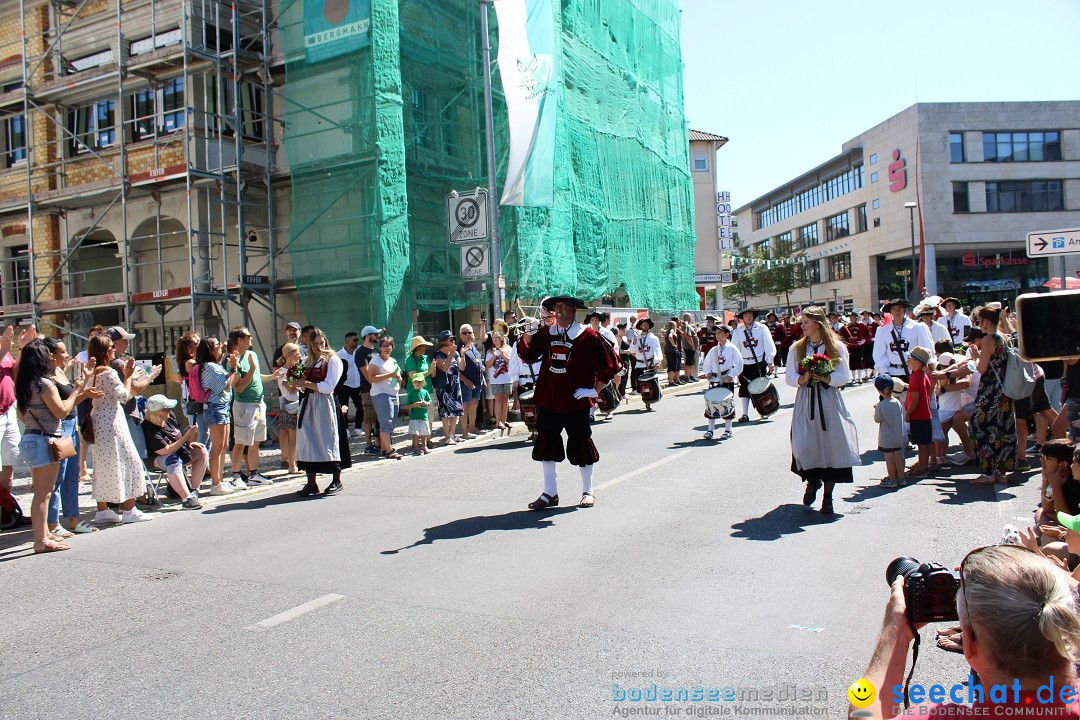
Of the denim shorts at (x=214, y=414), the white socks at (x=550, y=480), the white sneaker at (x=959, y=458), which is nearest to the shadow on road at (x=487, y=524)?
the white socks at (x=550, y=480)

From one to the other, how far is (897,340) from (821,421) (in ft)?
17.3

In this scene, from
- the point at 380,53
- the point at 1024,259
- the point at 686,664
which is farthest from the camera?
the point at 1024,259

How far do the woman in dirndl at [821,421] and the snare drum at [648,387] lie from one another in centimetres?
893

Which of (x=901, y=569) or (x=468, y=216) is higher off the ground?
(x=468, y=216)

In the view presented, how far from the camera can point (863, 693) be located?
7.40 ft

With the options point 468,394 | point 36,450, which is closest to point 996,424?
point 468,394

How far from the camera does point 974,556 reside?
2.16 m

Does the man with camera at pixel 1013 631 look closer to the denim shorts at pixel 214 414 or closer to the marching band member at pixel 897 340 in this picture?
the denim shorts at pixel 214 414

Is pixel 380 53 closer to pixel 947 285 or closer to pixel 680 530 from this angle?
pixel 680 530

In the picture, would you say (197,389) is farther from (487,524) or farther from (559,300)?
(559,300)

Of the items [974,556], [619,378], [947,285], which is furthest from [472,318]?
[947,285]

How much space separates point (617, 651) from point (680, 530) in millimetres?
2737

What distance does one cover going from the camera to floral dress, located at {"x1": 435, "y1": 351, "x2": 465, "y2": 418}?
13320 mm

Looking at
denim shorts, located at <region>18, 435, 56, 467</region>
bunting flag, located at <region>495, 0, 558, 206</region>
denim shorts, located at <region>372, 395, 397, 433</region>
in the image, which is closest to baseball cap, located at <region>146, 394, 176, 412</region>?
denim shorts, located at <region>18, 435, 56, 467</region>
